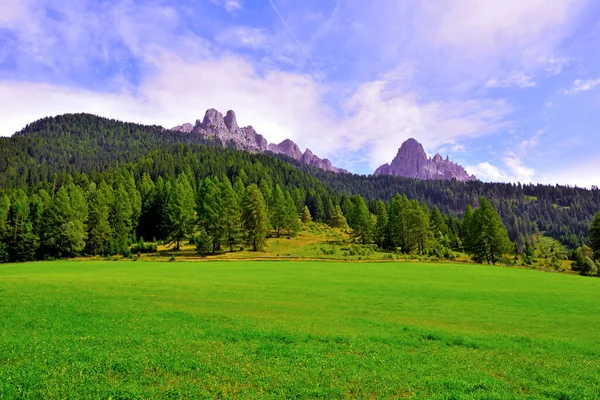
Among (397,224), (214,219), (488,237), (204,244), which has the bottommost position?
(204,244)

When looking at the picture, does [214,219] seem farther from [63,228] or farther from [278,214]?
[63,228]

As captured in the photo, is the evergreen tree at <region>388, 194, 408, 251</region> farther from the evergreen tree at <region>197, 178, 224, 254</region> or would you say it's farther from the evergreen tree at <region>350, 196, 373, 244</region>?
the evergreen tree at <region>197, 178, 224, 254</region>

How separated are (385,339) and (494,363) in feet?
15.4

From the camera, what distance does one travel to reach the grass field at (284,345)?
10.4 metres

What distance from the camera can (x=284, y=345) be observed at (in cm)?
1447

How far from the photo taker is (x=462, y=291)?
1300 inches

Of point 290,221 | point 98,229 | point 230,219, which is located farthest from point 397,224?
point 98,229

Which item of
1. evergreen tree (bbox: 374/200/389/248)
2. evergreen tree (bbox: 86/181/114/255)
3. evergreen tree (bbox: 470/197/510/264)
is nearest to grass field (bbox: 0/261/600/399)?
evergreen tree (bbox: 470/197/510/264)

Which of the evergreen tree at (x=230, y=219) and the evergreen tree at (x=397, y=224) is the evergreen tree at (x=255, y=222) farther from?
the evergreen tree at (x=397, y=224)

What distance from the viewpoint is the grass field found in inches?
411

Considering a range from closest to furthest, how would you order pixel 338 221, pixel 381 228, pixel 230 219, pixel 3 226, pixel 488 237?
1. pixel 488 237
2. pixel 230 219
3. pixel 3 226
4. pixel 381 228
5. pixel 338 221

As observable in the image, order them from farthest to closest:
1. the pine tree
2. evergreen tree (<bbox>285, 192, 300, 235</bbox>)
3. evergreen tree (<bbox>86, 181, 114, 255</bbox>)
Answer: evergreen tree (<bbox>285, 192, 300, 235</bbox>)
the pine tree
evergreen tree (<bbox>86, 181, 114, 255</bbox>)

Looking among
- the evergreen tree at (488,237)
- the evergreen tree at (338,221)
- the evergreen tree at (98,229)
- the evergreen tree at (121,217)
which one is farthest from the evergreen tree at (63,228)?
the evergreen tree at (488,237)

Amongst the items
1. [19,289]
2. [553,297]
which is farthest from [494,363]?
[19,289]
